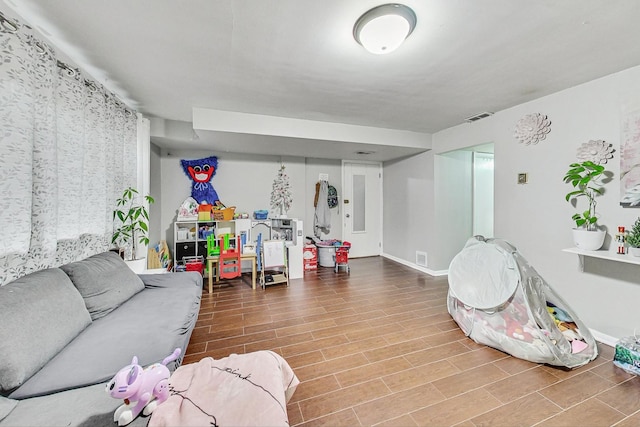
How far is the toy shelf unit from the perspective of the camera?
4.03m

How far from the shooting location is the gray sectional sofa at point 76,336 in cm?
104

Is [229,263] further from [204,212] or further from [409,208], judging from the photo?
[409,208]

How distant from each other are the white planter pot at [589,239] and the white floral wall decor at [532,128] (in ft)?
3.56

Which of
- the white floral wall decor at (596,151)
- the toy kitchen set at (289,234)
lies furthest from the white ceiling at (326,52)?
the toy kitchen set at (289,234)

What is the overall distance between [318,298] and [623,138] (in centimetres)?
336

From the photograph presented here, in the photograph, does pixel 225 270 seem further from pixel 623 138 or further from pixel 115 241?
pixel 623 138

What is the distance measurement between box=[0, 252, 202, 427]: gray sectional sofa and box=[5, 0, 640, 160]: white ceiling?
1.65m

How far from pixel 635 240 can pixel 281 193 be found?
430 centimetres

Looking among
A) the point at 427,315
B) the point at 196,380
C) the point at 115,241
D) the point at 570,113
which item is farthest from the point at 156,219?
the point at 570,113

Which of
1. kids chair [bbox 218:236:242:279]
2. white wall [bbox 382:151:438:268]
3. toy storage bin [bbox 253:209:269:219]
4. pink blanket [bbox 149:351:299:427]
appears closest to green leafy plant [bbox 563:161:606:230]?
white wall [bbox 382:151:438:268]

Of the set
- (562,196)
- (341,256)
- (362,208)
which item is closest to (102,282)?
(341,256)

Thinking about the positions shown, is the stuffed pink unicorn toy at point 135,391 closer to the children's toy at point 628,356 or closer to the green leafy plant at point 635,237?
the children's toy at point 628,356

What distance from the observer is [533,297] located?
6.82ft

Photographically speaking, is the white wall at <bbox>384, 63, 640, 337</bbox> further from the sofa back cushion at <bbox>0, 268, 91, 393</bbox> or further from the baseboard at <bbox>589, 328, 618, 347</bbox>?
the sofa back cushion at <bbox>0, 268, 91, 393</bbox>
